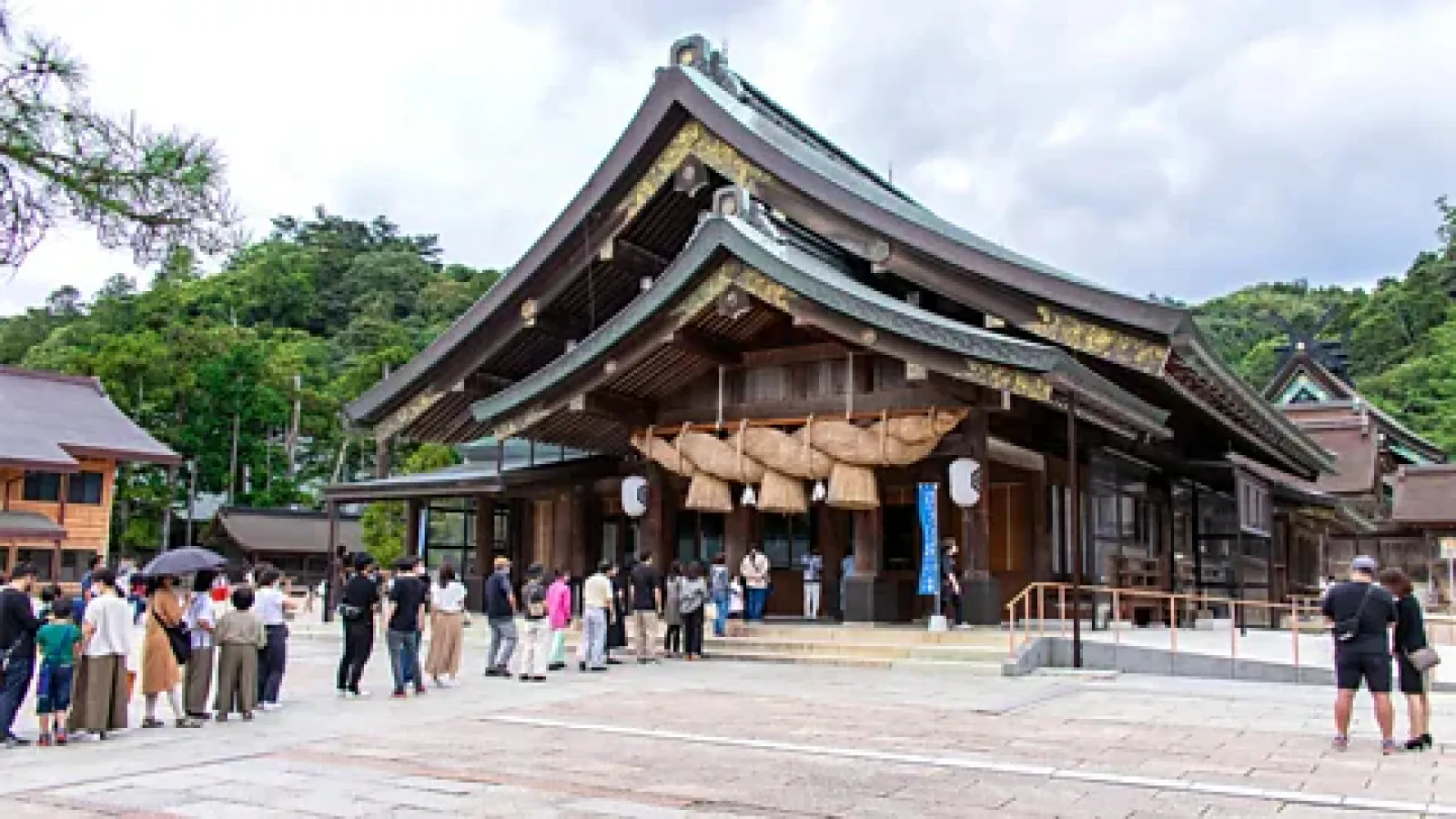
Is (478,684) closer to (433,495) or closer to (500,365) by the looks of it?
(500,365)

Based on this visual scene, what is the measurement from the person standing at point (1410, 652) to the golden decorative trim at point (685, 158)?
1034cm

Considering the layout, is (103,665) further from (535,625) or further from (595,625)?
(595,625)

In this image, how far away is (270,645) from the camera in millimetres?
10133

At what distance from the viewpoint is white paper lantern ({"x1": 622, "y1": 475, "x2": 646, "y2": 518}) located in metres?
16.9

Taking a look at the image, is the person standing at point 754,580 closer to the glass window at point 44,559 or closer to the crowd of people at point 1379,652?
the crowd of people at point 1379,652

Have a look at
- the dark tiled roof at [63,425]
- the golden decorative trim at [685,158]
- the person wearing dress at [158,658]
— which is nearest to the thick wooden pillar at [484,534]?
the golden decorative trim at [685,158]

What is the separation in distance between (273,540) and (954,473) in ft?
116

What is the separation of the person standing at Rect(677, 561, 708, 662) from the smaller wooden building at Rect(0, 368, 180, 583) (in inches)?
859

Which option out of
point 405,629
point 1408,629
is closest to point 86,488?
point 405,629

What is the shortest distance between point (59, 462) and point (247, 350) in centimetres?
1851

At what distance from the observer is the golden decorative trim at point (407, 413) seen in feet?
62.1

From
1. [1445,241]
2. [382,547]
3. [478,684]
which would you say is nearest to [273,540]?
[382,547]

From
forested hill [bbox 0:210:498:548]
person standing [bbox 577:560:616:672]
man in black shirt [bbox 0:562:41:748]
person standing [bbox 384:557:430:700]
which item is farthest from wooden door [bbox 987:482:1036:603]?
forested hill [bbox 0:210:498:548]

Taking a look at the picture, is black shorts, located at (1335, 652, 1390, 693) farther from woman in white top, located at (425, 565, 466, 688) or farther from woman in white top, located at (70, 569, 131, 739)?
woman in white top, located at (70, 569, 131, 739)
